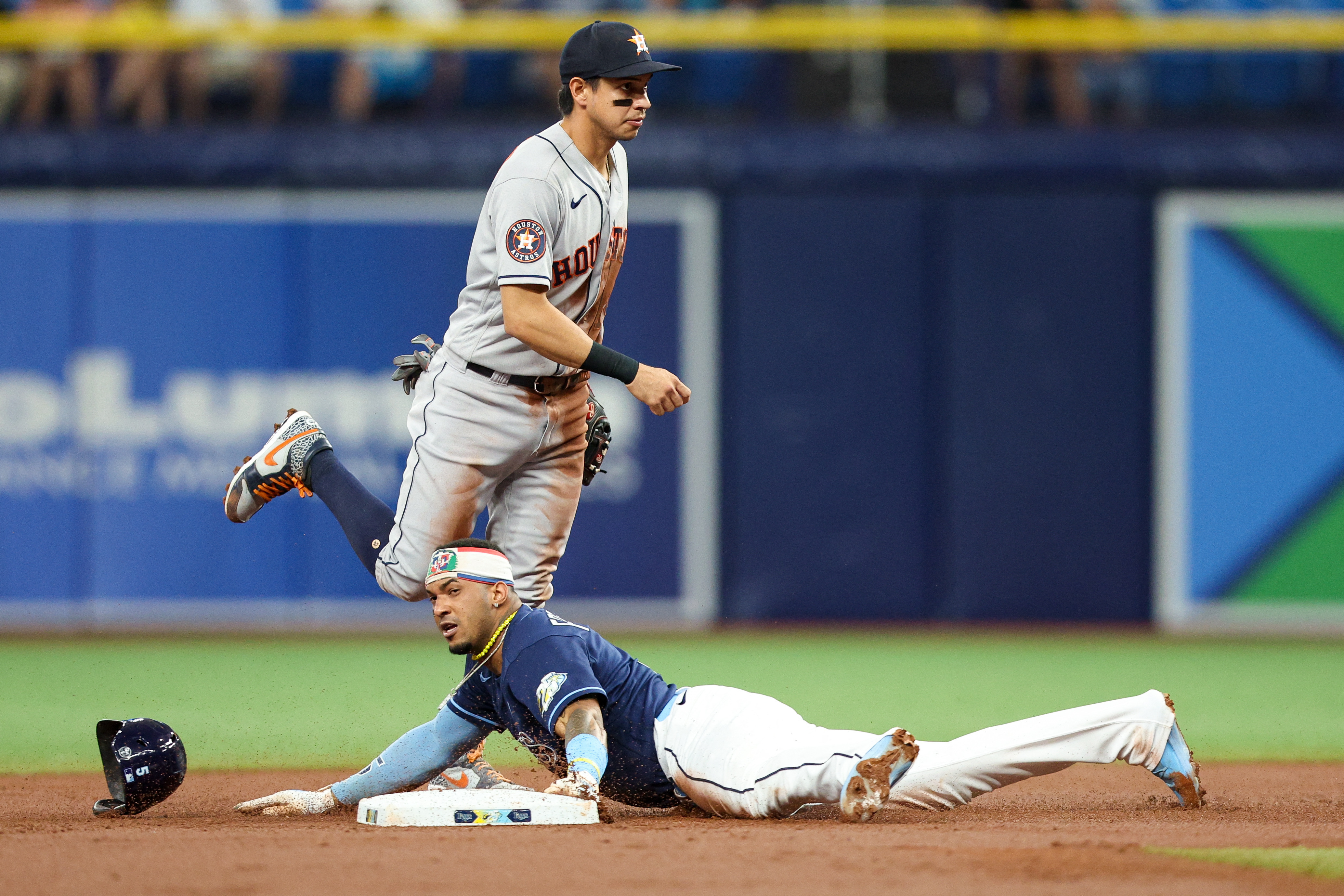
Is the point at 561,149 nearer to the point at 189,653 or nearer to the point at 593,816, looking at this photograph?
the point at 593,816

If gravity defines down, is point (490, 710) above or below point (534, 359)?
below

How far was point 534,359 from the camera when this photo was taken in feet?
17.5

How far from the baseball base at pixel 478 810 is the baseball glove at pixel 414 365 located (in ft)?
4.69

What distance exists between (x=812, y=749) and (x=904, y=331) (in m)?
7.06

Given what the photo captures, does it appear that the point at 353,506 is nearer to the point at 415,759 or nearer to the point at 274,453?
the point at 274,453

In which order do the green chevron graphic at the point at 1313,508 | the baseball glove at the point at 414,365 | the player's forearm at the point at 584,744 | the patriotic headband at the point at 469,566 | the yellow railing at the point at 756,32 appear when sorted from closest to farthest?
1. the player's forearm at the point at 584,744
2. the patriotic headband at the point at 469,566
3. the baseball glove at the point at 414,365
4. the green chevron graphic at the point at 1313,508
5. the yellow railing at the point at 756,32

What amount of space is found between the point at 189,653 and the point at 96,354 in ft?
7.74

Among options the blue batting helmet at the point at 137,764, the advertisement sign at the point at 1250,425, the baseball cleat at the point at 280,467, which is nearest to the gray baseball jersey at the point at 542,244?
the baseball cleat at the point at 280,467

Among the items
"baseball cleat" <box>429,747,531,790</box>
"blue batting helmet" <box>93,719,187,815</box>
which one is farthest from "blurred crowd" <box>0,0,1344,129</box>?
"blue batting helmet" <box>93,719,187,815</box>

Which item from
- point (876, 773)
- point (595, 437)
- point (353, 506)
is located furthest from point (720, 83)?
point (876, 773)

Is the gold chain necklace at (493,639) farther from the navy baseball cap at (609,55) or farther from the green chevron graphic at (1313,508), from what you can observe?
the green chevron graphic at (1313,508)

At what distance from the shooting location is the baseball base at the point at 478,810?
4.59 metres

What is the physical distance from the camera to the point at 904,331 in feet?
37.6

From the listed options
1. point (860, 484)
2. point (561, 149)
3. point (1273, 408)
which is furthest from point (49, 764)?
point (1273, 408)
